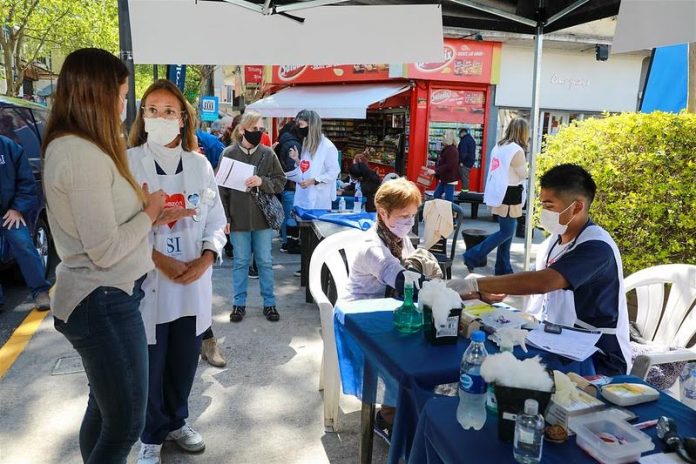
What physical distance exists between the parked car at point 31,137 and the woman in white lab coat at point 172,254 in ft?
10.9

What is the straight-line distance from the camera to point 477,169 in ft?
49.9

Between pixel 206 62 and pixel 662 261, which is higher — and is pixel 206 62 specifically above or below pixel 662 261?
above

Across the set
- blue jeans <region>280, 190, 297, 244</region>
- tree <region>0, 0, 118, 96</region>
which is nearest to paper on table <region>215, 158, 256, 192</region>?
blue jeans <region>280, 190, 297, 244</region>

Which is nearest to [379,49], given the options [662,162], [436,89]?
[662,162]

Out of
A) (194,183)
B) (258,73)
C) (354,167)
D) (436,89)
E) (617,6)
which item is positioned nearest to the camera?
(194,183)

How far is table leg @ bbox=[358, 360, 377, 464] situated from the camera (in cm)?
260

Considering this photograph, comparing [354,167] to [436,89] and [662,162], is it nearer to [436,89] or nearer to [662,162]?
[662,162]

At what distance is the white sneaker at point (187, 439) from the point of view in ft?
9.46

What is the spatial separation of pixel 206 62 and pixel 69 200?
2.36 metres

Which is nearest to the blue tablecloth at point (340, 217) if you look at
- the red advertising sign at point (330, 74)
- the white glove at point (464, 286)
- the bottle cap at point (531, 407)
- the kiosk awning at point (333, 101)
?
the white glove at point (464, 286)

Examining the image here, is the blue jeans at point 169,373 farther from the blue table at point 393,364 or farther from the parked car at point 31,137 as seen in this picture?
the parked car at point 31,137

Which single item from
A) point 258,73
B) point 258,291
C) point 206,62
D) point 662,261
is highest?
point 258,73

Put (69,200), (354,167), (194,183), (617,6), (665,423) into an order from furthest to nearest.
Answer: (354,167) < (617,6) < (194,183) < (69,200) < (665,423)

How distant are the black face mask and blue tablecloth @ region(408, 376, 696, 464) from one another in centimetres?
364
